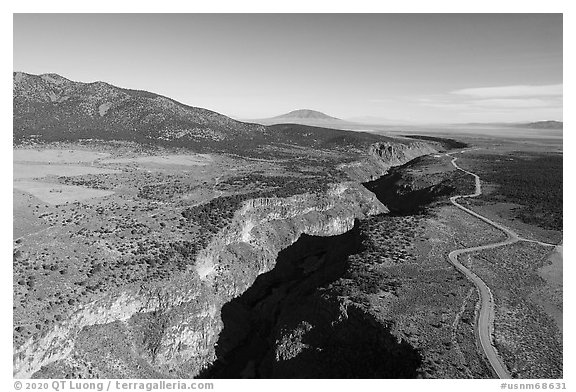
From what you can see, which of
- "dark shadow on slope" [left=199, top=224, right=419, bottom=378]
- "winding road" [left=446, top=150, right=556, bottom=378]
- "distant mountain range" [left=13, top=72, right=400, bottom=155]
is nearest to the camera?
"winding road" [left=446, top=150, right=556, bottom=378]

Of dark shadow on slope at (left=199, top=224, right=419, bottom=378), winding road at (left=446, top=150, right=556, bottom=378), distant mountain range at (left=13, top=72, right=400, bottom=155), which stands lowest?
dark shadow on slope at (left=199, top=224, right=419, bottom=378)

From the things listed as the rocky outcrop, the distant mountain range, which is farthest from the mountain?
the rocky outcrop

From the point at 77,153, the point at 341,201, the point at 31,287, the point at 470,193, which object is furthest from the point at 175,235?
the point at 470,193

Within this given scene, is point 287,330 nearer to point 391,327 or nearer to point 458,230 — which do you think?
point 391,327

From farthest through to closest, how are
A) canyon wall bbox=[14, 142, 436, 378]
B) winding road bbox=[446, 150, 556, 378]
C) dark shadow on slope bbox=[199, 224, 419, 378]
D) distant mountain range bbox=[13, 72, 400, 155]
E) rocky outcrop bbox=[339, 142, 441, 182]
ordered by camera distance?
1. rocky outcrop bbox=[339, 142, 441, 182]
2. distant mountain range bbox=[13, 72, 400, 155]
3. dark shadow on slope bbox=[199, 224, 419, 378]
4. canyon wall bbox=[14, 142, 436, 378]
5. winding road bbox=[446, 150, 556, 378]

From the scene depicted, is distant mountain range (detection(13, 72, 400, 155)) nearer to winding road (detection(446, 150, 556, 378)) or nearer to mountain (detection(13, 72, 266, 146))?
mountain (detection(13, 72, 266, 146))

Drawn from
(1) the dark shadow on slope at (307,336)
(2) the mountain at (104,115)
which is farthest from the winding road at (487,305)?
(2) the mountain at (104,115)
